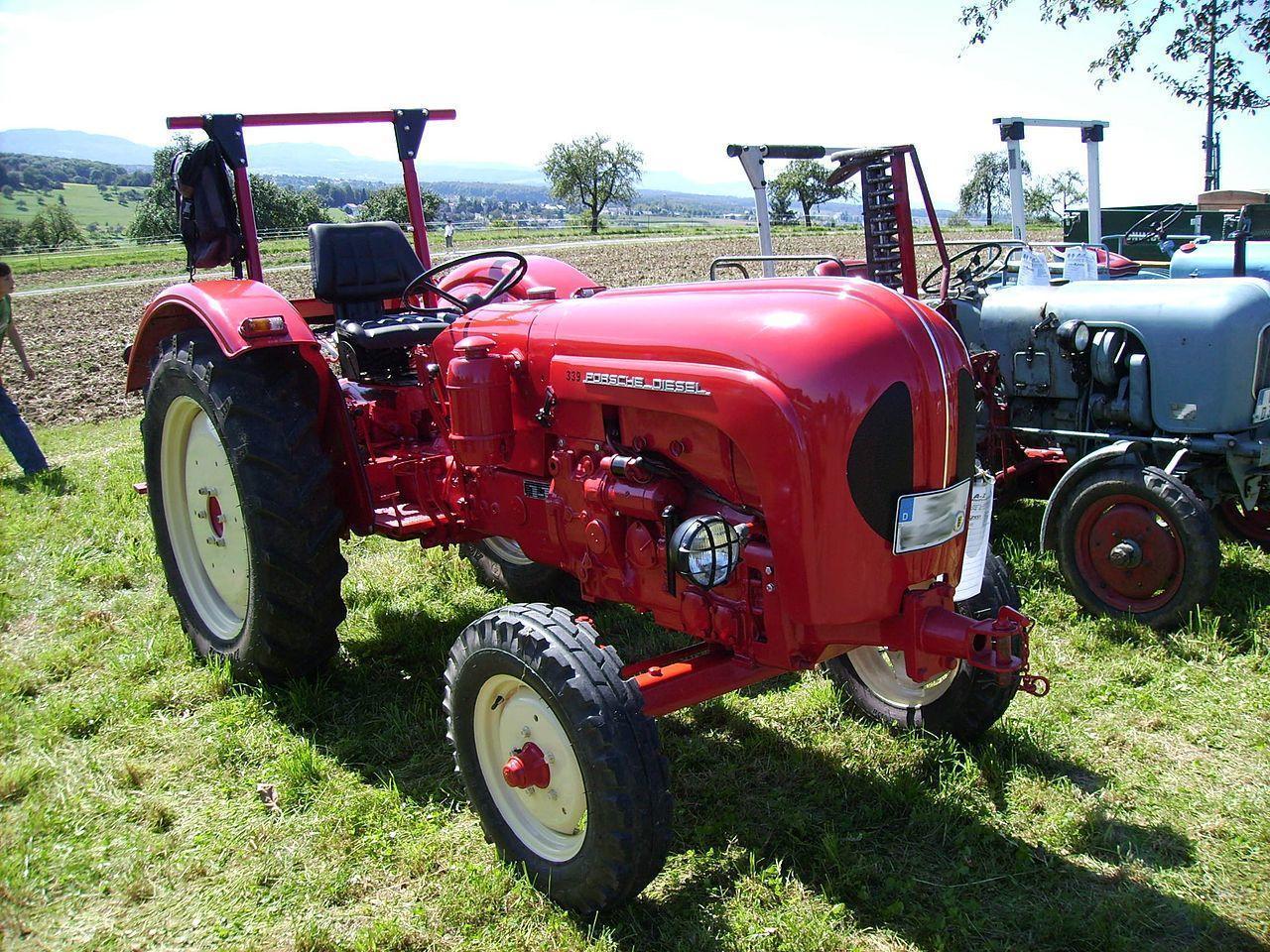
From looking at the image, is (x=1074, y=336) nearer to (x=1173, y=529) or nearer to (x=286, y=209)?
(x=1173, y=529)

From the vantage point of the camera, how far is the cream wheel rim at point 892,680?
3131mm

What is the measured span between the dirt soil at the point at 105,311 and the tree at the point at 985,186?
2067 cm

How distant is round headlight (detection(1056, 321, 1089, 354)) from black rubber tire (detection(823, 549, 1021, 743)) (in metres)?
2.09

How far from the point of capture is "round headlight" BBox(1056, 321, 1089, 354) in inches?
185

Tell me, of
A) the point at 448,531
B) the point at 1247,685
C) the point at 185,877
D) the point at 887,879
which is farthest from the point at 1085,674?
the point at 185,877

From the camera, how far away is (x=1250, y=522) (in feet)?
15.7

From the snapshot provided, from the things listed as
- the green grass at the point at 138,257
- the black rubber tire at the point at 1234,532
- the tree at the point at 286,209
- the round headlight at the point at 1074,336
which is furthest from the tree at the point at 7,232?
the tree at the point at 286,209

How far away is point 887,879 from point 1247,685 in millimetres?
1874

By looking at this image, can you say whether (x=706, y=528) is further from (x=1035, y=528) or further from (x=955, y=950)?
(x=1035, y=528)

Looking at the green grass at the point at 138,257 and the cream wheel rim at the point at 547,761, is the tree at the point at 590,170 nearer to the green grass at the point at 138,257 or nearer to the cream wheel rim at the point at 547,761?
the green grass at the point at 138,257

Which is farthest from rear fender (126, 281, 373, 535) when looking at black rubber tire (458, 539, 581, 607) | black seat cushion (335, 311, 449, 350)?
black rubber tire (458, 539, 581, 607)

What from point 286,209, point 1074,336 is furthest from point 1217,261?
point 286,209

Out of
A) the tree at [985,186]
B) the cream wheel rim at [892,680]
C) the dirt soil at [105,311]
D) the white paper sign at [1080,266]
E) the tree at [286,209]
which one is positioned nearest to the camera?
the cream wheel rim at [892,680]

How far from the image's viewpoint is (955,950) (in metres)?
2.30
